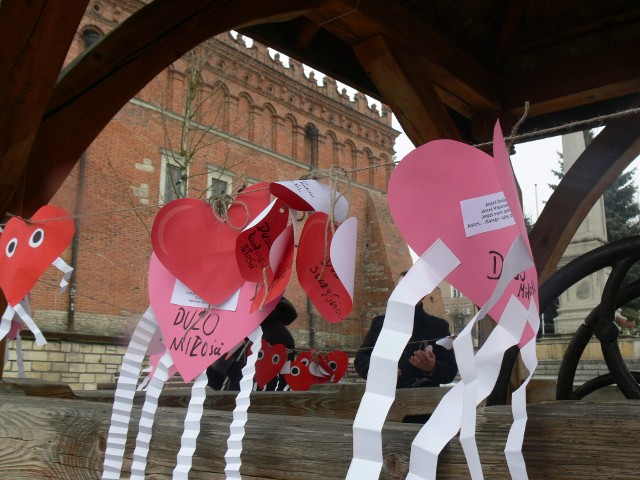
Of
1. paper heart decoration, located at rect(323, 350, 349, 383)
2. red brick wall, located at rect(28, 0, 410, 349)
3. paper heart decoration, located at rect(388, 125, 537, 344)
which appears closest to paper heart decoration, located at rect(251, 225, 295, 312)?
paper heart decoration, located at rect(388, 125, 537, 344)

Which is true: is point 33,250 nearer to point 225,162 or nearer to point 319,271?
point 319,271

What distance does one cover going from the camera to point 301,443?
3.05 ft

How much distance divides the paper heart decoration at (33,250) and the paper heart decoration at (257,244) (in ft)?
3.19

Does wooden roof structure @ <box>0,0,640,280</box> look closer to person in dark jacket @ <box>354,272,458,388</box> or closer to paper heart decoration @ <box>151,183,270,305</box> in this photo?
person in dark jacket @ <box>354,272,458,388</box>

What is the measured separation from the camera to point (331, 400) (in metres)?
2.28

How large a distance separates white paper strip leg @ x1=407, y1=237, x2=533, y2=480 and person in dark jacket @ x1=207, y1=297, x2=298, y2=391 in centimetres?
323

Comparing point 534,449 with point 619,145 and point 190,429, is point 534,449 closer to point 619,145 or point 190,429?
point 190,429

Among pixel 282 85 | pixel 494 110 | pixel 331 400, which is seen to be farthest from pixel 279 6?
pixel 282 85

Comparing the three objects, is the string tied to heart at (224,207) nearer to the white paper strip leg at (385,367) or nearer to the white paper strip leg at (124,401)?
the white paper strip leg at (124,401)

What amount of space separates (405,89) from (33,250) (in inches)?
78.0

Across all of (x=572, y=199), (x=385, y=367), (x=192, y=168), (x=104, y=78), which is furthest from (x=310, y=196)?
(x=192, y=168)

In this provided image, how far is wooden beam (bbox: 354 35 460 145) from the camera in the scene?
3.17m

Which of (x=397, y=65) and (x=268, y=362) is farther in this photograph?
(x=268, y=362)

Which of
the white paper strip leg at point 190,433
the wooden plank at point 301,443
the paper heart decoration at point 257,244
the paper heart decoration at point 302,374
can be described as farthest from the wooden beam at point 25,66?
the paper heart decoration at point 302,374
